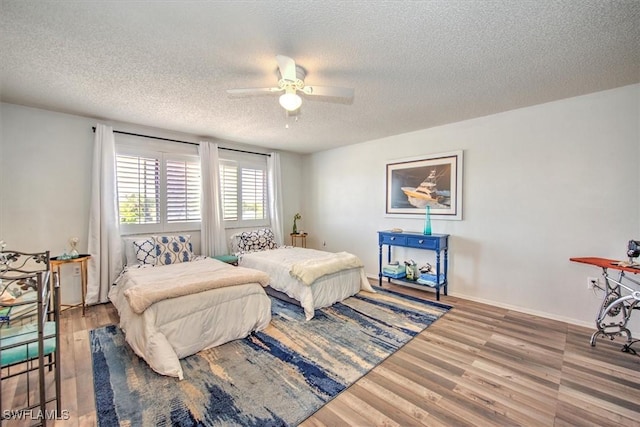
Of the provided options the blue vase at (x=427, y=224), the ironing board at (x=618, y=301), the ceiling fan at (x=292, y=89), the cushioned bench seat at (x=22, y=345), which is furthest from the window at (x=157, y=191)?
the ironing board at (x=618, y=301)

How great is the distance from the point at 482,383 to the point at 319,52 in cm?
283

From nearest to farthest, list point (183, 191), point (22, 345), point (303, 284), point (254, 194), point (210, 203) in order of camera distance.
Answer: point (22, 345), point (303, 284), point (183, 191), point (210, 203), point (254, 194)

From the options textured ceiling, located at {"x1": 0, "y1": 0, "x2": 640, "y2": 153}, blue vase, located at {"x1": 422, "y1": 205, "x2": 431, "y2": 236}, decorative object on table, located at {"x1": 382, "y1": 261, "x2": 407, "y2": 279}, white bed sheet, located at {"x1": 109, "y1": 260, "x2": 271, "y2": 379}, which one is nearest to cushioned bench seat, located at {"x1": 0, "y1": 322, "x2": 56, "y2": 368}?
white bed sheet, located at {"x1": 109, "y1": 260, "x2": 271, "y2": 379}

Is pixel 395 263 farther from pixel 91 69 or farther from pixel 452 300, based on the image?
pixel 91 69

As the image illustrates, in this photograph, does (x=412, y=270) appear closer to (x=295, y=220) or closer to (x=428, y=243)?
(x=428, y=243)

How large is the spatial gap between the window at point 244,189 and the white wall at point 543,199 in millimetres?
2706

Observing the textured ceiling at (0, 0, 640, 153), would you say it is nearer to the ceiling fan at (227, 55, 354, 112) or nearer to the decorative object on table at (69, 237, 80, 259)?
the ceiling fan at (227, 55, 354, 112)

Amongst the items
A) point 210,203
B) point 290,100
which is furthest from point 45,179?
point 290,100

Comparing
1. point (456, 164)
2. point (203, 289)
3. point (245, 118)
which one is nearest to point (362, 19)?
point (245, 118)

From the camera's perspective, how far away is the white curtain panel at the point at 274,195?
554 cm

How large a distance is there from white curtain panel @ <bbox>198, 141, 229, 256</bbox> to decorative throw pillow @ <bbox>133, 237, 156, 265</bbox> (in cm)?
90

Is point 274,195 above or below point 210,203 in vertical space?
above

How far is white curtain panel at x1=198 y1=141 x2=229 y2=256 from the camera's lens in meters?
4.56

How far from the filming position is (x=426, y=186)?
4246 millimetres
